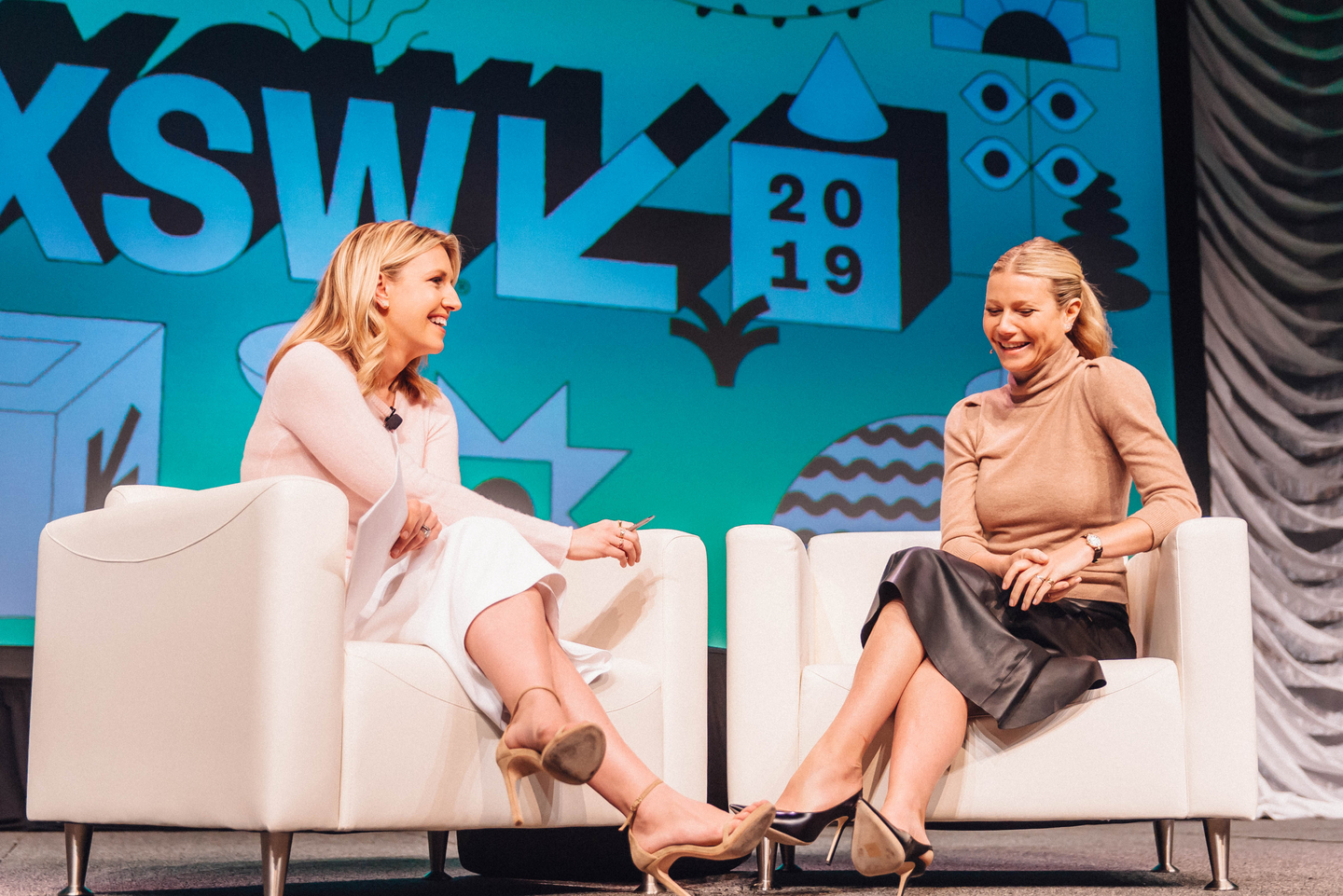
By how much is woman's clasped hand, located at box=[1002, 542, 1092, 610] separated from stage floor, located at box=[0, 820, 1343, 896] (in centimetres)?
44

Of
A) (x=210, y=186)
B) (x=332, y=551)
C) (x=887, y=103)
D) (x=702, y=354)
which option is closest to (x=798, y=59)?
(x=887, y=103)

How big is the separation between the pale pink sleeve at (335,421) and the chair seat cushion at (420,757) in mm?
281

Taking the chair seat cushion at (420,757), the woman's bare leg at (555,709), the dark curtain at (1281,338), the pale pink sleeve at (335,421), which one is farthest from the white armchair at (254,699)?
the dark curtain at (1281,338)

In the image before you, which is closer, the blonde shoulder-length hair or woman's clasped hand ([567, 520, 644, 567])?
woman's clasped hand ([567, 520, 644, 567])

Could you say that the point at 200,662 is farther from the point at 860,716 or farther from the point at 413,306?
the point at 860,716

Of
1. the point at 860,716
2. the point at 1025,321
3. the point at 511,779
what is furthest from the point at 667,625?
the point at 1025,321

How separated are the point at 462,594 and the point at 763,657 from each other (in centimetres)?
53

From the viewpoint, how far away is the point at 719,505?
3.88m

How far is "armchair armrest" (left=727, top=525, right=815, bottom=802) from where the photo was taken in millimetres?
2006

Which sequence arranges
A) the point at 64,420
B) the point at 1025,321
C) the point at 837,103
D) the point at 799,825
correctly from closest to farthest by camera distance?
1. the point at 799,825
2. the point at 1025,321
3. the point at 64,420
4. the point at 837,103

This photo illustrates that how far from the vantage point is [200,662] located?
1.71 metres

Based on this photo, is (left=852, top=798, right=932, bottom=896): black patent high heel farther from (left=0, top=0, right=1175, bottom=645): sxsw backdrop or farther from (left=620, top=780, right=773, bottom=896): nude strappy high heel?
(left=0, top=0, right=1175, bottom=645): sxsw backdrop

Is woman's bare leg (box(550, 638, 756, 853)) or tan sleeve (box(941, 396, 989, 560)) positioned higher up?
tan sleeve (box(941, 396, 989, 560))

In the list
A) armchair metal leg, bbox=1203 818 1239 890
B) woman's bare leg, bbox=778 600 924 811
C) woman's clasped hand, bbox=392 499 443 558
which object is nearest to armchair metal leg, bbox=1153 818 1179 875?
armchair metal leg, bbox=1203 818 1239 890
